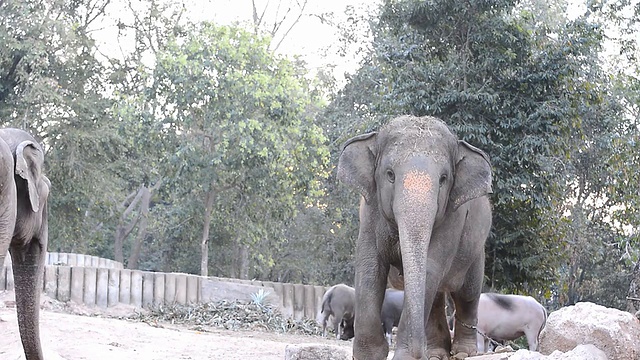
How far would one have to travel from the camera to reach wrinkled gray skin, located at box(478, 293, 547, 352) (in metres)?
11.6

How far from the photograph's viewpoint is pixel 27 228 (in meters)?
5.74

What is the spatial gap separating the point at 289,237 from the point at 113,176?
669 cm

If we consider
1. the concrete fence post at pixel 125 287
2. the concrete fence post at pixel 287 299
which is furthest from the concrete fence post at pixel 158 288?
the concrete fence post at pixel 287 299

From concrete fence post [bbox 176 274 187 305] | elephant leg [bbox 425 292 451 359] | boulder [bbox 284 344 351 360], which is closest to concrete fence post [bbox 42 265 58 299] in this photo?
concrete fence post [bbox 176 274 187 305]

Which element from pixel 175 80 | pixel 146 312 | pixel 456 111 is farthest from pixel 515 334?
pixel 175 80

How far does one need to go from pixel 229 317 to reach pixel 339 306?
2.03 metres

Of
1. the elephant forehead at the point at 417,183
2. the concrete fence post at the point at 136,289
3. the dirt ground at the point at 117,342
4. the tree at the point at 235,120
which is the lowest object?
the dirt ground at the point at 117,342

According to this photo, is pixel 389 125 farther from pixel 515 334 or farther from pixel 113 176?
pixel 113 176

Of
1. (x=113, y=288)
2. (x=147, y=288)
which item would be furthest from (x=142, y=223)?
(x=113, y=288)

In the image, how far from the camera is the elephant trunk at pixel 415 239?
5.43m

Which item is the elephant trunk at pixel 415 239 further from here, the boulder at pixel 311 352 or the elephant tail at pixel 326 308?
the elephant tail at pixel 326 308

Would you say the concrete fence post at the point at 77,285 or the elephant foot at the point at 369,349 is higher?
the concrete fence post at the point at 77,285

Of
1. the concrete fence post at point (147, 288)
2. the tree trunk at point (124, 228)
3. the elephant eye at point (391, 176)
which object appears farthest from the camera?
the tree trunk at point (124, 228)

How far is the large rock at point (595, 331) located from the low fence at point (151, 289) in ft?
A: 29.9
